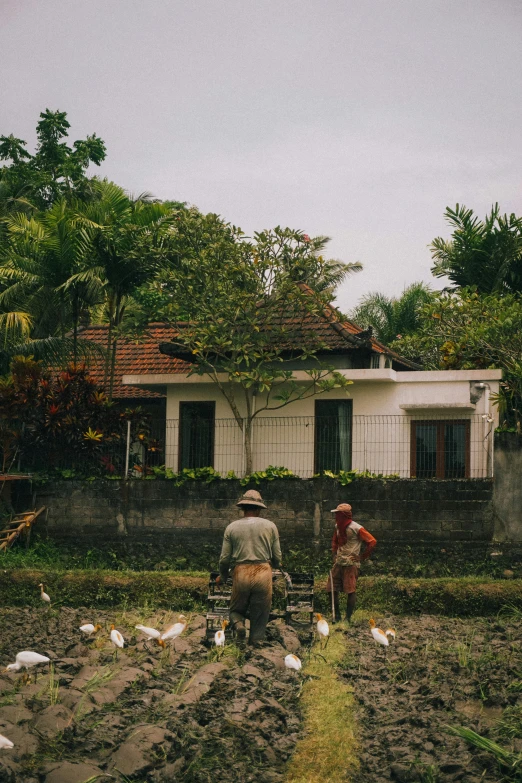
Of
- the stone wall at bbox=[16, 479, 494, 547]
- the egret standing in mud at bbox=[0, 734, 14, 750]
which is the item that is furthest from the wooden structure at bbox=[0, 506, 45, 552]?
the egret standing in mud at bbox=[0, 734, 14, 750]

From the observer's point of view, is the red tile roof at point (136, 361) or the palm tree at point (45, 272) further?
the red tile roof at point (136, 361)

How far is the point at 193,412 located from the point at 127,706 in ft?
47.0

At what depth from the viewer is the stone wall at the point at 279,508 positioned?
61.4ft

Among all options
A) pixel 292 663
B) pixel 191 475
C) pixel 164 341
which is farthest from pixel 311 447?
pixel 292 663

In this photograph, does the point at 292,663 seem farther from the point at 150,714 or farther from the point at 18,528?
the point at 18,528

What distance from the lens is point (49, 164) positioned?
3628cm

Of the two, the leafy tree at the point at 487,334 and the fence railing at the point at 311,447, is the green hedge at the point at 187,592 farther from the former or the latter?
the leafy tree at the point at 487,334

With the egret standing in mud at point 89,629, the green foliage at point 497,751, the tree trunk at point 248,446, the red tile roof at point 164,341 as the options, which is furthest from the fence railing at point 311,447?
the green foliage at point 497,751

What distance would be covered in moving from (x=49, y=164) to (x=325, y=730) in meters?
30.6

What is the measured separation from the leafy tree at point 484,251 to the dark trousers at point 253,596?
13.3 metres

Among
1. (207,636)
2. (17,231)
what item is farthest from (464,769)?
(17,231)

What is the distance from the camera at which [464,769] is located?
7129 millimetres

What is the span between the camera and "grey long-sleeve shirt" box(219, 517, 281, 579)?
1188 cm

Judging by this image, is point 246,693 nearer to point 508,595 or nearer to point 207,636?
point 207,636
